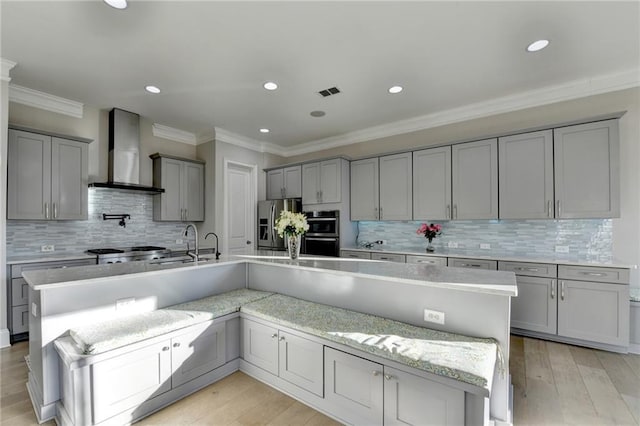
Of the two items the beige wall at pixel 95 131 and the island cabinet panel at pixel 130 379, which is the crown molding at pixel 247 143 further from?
the island cabinet panel at pixel 130 379

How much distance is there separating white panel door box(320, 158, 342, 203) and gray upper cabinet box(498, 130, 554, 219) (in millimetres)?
2375

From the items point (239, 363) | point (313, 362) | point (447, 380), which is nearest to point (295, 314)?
point (313, 362)

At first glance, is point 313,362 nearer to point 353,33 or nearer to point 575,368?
point 575,368

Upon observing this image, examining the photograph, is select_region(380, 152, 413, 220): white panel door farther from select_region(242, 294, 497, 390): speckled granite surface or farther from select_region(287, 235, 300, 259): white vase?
select_region(242, 294, 497, 390): speckled granite surface

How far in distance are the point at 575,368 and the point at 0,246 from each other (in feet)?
19.2

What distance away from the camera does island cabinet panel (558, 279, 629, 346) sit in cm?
289

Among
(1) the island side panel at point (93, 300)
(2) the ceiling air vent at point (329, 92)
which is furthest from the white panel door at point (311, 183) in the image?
(1) the island side panel at point (93, 300)

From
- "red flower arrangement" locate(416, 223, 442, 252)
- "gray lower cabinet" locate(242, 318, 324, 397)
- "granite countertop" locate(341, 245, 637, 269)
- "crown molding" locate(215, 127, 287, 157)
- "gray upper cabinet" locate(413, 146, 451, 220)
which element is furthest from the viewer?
"crown molding" locate(215, 127, 287, 157)

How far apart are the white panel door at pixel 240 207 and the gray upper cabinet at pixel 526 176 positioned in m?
4.29

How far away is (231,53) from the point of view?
2807 mm

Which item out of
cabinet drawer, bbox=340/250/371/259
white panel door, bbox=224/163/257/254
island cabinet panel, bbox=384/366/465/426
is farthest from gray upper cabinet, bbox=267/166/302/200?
island cabinet panel, bbox=384/366/465/426

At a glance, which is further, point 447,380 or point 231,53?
point 231,53

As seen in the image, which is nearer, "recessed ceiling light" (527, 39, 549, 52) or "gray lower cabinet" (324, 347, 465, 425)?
"gray lower cabinet" (324, 347, 465, 425)

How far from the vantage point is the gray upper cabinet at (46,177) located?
3.33 m
